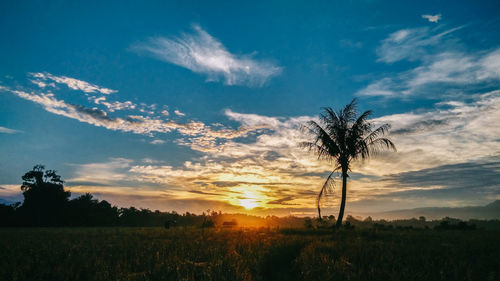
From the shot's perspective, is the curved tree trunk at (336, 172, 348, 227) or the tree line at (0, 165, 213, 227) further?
the tree line at (0, 165, 213, 227)

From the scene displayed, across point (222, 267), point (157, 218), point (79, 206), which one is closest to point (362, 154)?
point (222, 267)

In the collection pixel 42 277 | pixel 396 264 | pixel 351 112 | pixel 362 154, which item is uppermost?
pixel 351 112

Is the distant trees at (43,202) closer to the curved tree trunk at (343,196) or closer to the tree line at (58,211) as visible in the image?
the tree line at (58,211)

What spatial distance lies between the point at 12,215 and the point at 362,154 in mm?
52334

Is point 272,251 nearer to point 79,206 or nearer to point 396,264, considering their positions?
point 396,264

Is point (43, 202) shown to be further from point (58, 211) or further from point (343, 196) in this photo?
point (343, 196)

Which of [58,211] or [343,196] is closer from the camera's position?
[343,196]

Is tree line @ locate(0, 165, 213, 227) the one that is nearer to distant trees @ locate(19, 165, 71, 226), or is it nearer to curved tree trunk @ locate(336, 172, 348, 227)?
distant trees @ locate(19, 165, 71, 226)

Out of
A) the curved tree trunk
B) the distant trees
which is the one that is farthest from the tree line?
the curved tree trunk

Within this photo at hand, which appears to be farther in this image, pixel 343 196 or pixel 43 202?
pixel 43 202

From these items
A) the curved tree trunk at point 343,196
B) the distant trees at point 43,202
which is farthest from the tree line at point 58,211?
the curved tree trunk at point 343,196

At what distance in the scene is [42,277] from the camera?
318 cm

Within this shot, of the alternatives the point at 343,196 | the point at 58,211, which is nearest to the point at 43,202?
the point at 58,211

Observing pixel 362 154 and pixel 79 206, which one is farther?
pixel 79 206
